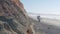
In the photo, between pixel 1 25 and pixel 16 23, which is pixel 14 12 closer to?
pixel 16 23

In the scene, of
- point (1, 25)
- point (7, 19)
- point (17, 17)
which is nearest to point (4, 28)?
point (1, 25)

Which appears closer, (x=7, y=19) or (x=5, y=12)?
(x=7, y=19)

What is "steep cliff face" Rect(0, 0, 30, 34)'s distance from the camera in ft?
26.7

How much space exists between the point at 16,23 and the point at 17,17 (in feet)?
2.34

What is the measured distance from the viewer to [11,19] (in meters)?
8.72

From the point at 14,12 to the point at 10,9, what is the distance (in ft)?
0.92

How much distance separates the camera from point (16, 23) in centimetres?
866

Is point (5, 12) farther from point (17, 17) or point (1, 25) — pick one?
point (1, 25)

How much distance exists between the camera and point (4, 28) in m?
8.01

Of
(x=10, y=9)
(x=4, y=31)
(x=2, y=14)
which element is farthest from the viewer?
(x=10, y=9)

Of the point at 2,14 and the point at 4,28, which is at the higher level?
the point at 2,14

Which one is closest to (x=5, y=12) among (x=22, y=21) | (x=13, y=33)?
(x=22, y=21)

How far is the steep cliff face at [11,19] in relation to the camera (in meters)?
8.15

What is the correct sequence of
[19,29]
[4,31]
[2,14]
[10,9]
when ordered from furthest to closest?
[10,9] < [2,14] < [19,29] < [4,31]
